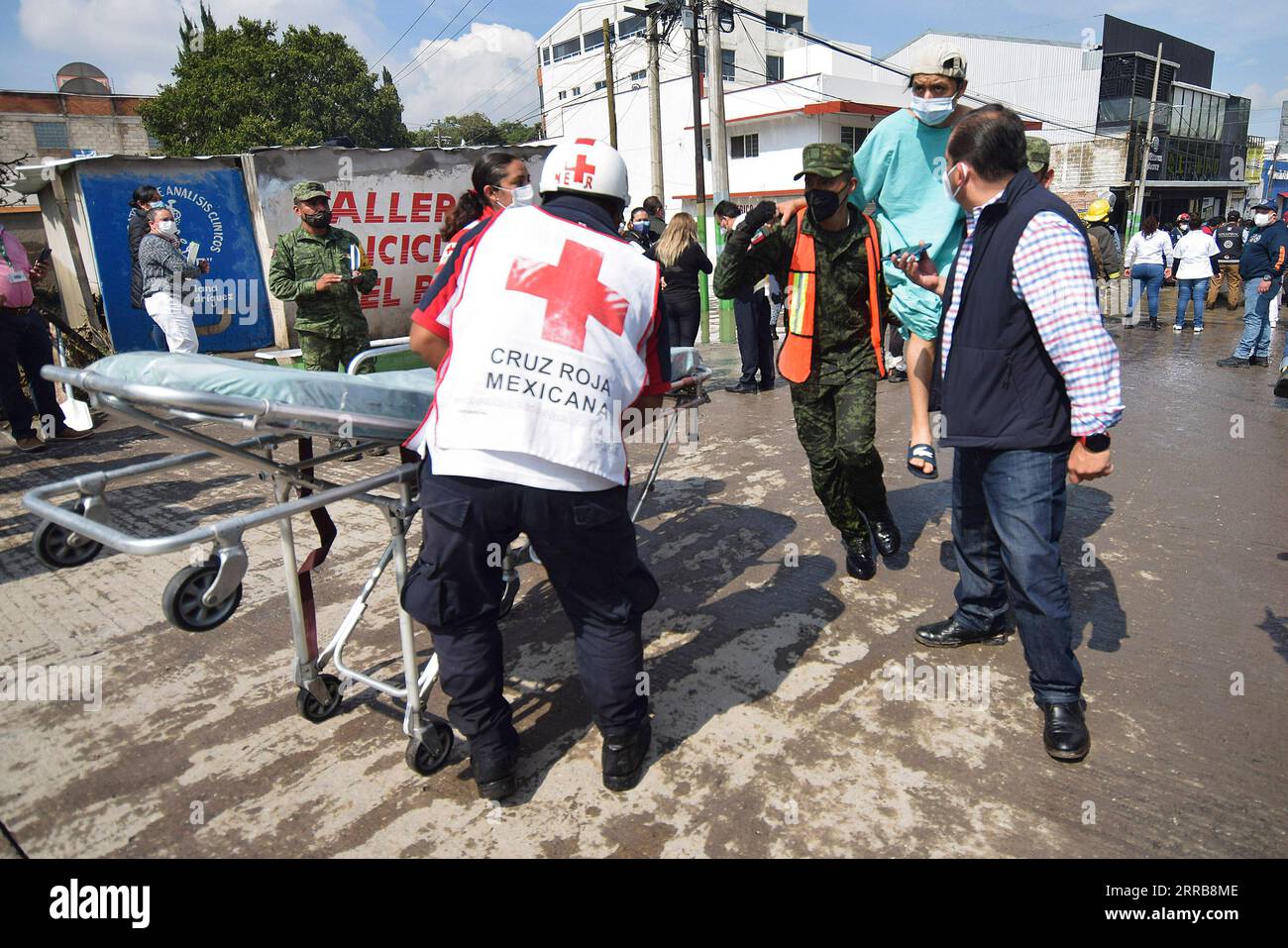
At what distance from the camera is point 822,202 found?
3.76m

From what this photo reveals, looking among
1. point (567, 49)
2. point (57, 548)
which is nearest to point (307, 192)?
point (57, 548)

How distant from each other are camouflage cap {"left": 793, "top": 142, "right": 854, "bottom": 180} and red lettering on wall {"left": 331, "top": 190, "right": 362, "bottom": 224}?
8698 millimetres

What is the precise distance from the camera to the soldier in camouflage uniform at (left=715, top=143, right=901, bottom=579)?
3877 mm

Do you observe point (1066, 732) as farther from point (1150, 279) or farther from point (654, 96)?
point (654, 96)

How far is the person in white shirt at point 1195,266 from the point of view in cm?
1135

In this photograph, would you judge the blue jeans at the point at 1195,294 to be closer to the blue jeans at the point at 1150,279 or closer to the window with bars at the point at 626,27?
the blue jeans at the point at 1150,279

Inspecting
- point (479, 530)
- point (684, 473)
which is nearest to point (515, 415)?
point (479, 530)

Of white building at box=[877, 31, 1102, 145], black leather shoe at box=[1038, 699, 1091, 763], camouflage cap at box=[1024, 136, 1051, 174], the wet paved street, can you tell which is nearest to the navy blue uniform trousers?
the wet paved street

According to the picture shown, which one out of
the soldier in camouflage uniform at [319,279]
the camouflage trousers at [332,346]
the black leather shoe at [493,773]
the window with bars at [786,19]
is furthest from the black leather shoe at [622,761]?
the window with bars at [786,19]

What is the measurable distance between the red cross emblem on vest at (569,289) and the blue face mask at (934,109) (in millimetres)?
2173

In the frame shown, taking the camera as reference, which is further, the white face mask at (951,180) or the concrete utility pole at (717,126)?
the concrete utility pole at (717,126)
